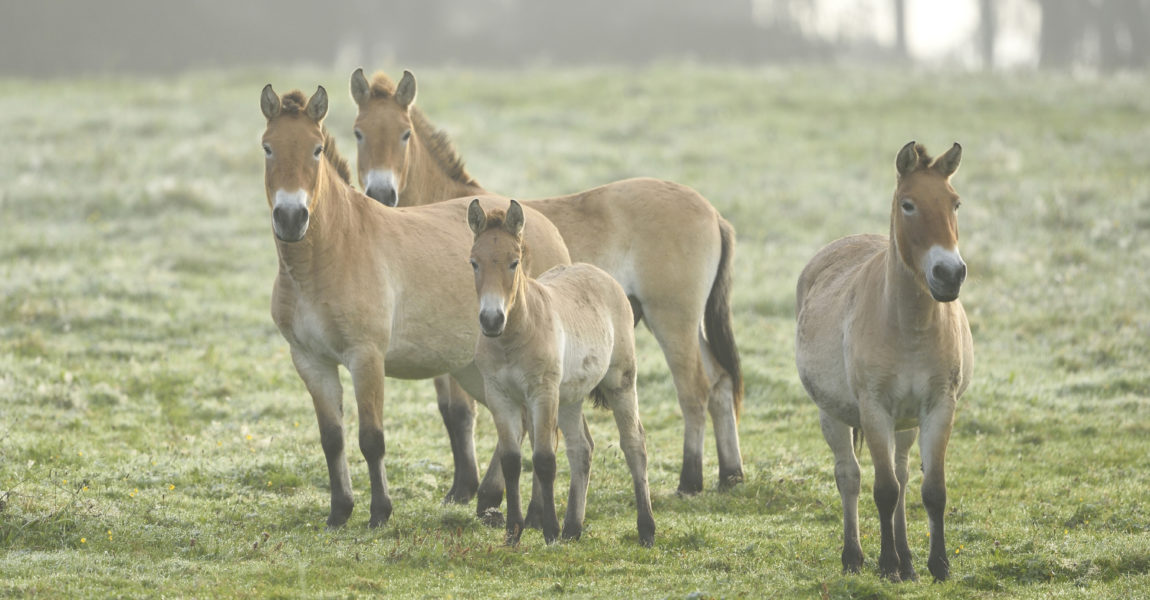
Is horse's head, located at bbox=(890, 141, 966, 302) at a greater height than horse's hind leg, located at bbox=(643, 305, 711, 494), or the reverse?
horse's head, located at bbox=(890, 141, 966, 302)

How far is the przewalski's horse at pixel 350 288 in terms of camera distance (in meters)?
7.51

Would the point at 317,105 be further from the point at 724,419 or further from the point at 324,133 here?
the point at 724,419

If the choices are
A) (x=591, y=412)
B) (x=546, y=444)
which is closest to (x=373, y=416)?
(x=546, y=444)

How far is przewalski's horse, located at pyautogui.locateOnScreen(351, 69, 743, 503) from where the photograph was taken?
9.45m

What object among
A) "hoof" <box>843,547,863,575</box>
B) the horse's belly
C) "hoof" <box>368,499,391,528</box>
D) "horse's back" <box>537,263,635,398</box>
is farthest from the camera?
the horse's belly

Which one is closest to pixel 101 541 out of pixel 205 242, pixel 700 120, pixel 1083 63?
pixel 205 242

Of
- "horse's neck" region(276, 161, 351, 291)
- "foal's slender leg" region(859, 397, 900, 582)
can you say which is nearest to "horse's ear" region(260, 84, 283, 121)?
"horse's neck" region(276, 161, 351, 291)

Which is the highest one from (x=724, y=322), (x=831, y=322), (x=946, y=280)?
(x=946, y=280)

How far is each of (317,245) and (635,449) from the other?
2.58 m

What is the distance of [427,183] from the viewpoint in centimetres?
1000

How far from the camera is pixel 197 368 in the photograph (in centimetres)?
1258

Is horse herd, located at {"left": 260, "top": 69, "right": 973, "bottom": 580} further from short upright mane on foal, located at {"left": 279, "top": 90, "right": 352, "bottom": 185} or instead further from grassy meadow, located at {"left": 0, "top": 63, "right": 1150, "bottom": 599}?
grassy meadow, located at {"left": 0, "top": 63, "right": 1150, "bottom": 599}

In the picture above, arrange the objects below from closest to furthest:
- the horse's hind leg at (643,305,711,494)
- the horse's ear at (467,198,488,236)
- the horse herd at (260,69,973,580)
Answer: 1. the horse herd at (260,69,973,580)
2. the horse's ear at (467,198,488,236)
3. the horse's hind leg at (643,305,711,494)

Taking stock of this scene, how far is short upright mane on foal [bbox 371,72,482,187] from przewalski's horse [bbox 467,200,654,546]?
92.0 inches
